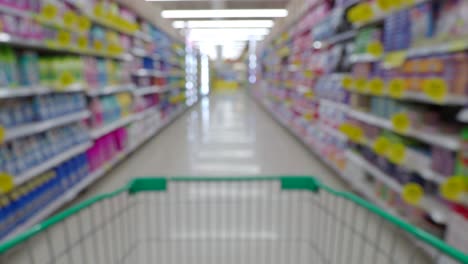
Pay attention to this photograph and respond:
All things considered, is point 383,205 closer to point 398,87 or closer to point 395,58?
point 398,87

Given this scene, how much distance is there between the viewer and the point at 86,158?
3.16 meters

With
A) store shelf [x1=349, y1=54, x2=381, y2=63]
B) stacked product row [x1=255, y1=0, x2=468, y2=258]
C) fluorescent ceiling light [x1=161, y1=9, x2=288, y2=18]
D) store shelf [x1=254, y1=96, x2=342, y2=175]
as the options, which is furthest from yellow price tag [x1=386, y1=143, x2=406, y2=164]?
fluorescent ceiling light [x1=161, y1=9, x2=288, y2=18]

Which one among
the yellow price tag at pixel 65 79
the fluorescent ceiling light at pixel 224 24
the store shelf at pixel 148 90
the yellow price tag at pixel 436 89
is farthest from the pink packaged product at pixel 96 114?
the fluorescent ceiling light at pixel 224 24

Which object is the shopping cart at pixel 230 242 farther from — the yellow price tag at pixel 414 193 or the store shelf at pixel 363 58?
the store shelf at pixel 363 58

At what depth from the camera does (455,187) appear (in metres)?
1.60

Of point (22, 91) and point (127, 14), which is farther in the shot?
point (127, 14)

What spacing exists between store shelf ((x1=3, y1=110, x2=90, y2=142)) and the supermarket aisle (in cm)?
77

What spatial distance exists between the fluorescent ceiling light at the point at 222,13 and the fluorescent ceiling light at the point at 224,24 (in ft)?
4.04

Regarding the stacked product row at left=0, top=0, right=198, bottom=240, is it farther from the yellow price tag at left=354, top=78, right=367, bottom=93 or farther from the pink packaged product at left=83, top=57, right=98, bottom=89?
the yellow price tag at left=354, top=78, right=367, bottom=93

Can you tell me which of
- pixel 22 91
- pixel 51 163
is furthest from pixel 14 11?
pixel 51 163

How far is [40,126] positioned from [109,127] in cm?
131

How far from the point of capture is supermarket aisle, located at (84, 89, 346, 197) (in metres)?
3.75

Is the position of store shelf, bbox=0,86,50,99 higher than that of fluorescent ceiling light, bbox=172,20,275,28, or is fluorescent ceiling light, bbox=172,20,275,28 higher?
fluorescent ceiling light, bbox=172,20,275,28

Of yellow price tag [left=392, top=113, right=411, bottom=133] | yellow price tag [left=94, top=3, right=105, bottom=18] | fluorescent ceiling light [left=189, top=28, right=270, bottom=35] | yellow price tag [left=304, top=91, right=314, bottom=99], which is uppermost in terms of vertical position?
fluorescent ceiling light [left=189, top=28, right=270, bottom=35]
